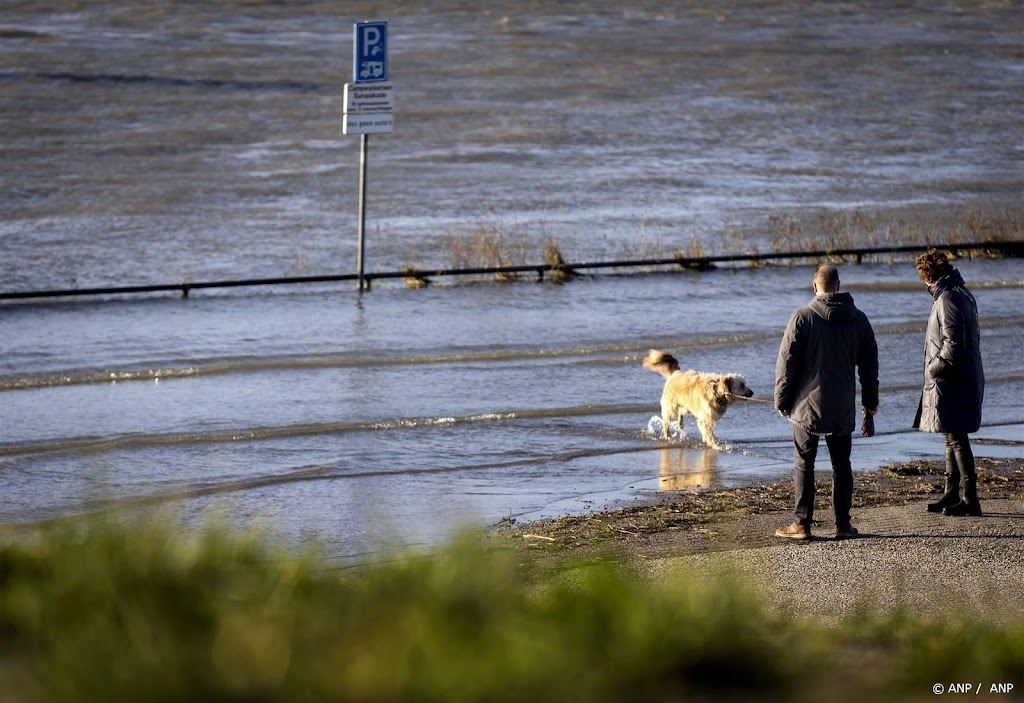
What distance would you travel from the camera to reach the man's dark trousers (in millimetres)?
9188

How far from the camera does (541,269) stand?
77.0 ft

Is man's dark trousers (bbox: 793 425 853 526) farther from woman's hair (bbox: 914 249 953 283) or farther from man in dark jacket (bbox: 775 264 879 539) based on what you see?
woman's hair (bbox: 914 249 953 283)

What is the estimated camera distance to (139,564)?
503cm

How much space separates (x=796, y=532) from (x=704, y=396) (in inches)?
151

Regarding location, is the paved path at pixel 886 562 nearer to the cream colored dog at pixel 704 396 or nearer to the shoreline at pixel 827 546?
the shoreline at pixel 827 546

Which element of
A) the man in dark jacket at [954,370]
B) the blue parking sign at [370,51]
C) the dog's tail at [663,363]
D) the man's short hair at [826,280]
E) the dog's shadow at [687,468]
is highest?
the blue parking sign at [370,51]

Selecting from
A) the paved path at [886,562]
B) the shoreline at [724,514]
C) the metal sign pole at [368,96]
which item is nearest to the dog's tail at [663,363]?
the shoreline at [724,514]

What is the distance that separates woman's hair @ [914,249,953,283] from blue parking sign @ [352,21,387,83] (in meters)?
13.2

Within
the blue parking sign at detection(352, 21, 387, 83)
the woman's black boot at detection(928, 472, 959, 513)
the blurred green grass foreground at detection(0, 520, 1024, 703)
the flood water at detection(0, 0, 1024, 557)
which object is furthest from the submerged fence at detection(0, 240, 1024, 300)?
the blurred green grass foreground at detection(0, 520, 1024, 703)

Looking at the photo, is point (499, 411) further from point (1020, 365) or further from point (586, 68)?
point (586, 68)

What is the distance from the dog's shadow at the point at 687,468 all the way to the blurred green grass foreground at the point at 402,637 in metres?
5.67

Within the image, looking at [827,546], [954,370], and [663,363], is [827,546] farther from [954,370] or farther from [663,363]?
[663,363]

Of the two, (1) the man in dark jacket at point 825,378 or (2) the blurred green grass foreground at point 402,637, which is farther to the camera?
(1) the man in dark jacket at point 825,378

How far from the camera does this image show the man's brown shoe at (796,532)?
9.13m
